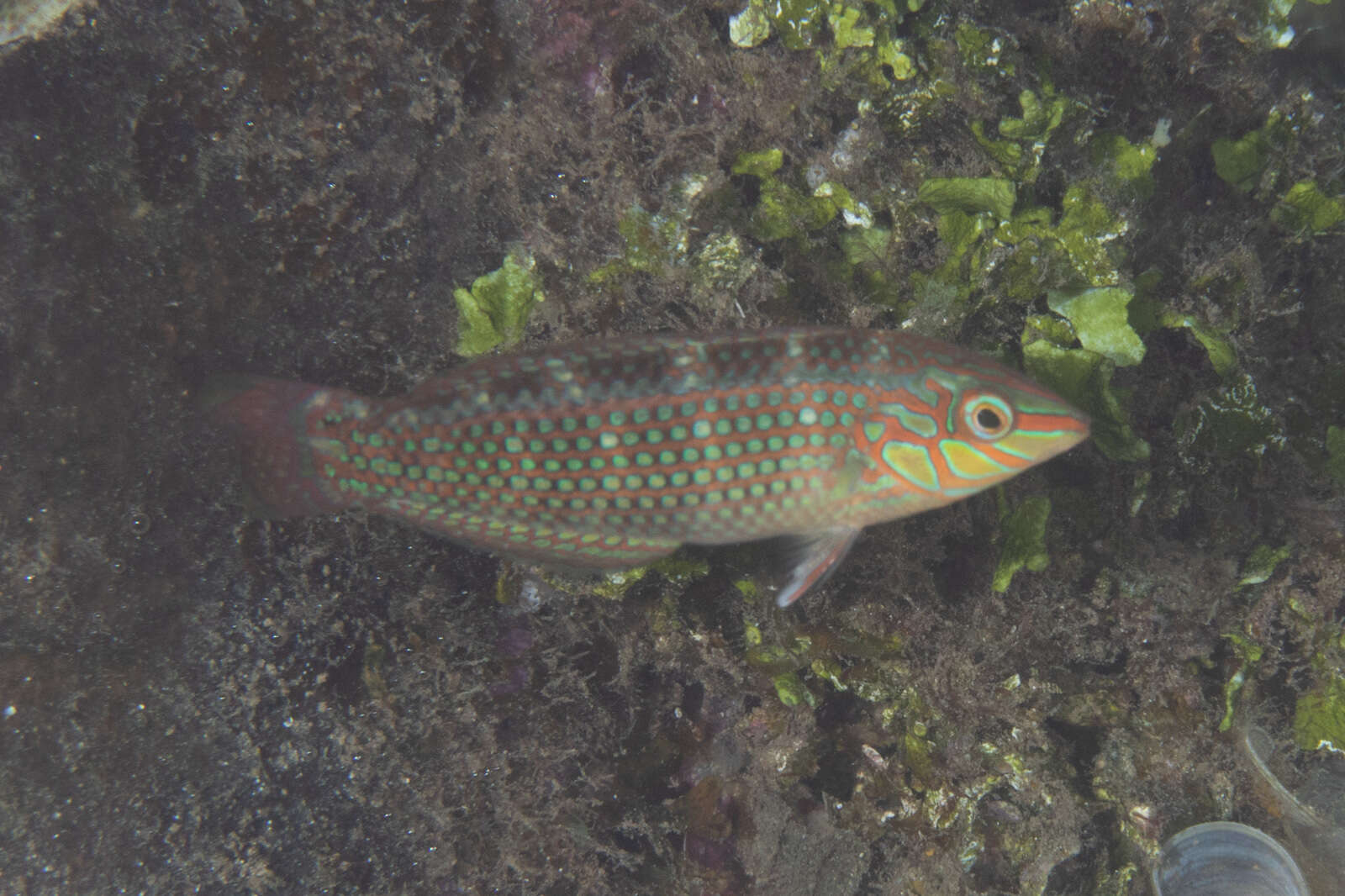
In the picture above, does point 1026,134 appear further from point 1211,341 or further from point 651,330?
point 651,330

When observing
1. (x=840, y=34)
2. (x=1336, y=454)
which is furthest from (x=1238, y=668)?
(x=840, y=34)

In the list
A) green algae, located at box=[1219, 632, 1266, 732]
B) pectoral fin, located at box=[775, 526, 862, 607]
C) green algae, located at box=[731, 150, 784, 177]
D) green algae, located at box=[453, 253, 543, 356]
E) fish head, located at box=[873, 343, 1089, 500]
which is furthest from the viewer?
green algae, located at box=[1219, 632, 1266, 732]

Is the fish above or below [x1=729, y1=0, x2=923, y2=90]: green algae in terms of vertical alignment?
below

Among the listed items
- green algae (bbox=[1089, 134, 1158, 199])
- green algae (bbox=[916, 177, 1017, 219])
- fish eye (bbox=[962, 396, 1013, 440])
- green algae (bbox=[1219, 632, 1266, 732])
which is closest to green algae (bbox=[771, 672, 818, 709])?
fish eye (bbox=[962, 396, 1013, 440])

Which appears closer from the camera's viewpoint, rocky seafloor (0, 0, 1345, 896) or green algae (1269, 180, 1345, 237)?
rocky seafloor (0, 0, 1345, 896)

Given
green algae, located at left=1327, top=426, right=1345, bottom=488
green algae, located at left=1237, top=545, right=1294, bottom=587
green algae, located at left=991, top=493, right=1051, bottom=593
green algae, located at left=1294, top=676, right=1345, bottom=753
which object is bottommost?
green algae, located at left=1294, top=676, right=1345, bottom=753

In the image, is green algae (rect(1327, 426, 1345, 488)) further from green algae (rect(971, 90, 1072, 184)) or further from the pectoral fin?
the pectoral fin

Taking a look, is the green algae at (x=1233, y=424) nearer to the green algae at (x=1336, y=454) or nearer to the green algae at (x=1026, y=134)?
the green algae at (x=1336, y=454)

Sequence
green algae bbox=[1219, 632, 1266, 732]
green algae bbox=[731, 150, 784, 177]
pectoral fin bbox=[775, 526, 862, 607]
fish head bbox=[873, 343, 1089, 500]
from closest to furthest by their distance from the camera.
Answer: fish head bbox=[873, 343, 1089, 500] < pectoral fin bbox=[775, 526, 862, 607] < green algae bbox=[731, 150, 784, 177] < green algae bbox=[1219, 632, 1266, 732]
